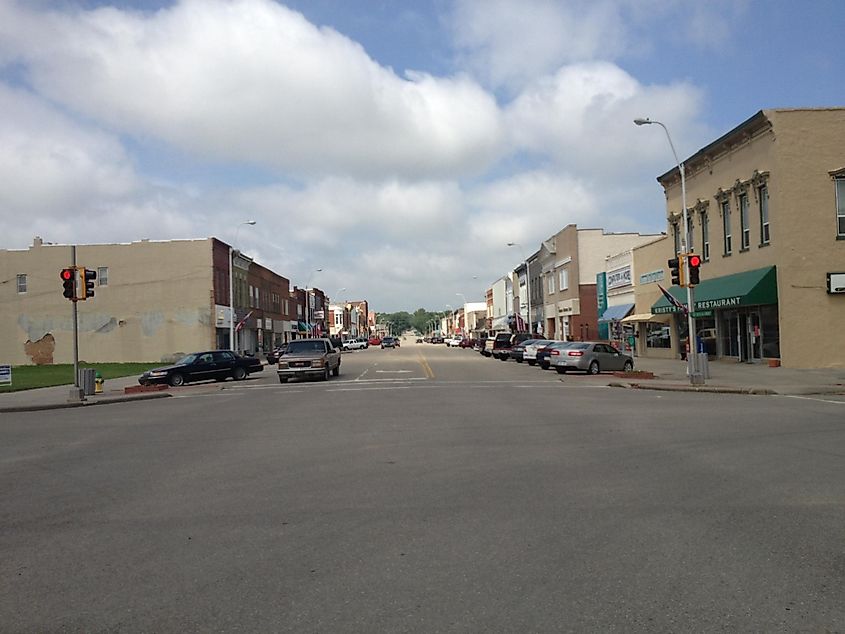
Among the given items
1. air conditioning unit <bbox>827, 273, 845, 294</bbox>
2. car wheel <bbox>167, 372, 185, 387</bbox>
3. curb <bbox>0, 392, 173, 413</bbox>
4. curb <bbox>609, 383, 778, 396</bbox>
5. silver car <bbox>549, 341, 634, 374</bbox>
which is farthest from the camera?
silver car <bbox>549, 341, 634, 374</bbox>

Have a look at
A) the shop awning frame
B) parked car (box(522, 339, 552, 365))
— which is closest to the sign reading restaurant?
parked car (box(522, 339, 552, 365))

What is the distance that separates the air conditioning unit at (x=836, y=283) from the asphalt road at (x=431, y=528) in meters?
17.9

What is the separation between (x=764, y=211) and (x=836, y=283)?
14.5 ft

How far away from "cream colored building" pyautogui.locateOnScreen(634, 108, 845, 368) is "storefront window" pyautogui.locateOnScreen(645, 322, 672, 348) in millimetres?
8251

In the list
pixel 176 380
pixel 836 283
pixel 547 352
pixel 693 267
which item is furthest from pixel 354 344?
pixel 693 267

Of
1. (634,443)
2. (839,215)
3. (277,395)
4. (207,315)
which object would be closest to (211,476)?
(634,443)

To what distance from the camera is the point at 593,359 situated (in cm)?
3412

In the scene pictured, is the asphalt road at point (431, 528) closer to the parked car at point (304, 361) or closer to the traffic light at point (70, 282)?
the traffic light at point (70, 282)

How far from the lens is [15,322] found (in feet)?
191

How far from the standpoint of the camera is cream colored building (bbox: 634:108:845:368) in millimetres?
30891

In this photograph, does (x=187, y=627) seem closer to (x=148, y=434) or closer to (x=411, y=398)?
(x=148, y=434)

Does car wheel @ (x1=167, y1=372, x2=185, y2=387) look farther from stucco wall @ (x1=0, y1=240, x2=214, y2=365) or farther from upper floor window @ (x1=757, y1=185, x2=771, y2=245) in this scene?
stucco wall @ (x1=0, y1=240, x2=214, y2=365)

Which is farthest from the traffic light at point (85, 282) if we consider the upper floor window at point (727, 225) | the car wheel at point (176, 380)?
the upper floor window at point (727, 225)

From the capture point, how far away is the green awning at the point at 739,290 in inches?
1249
